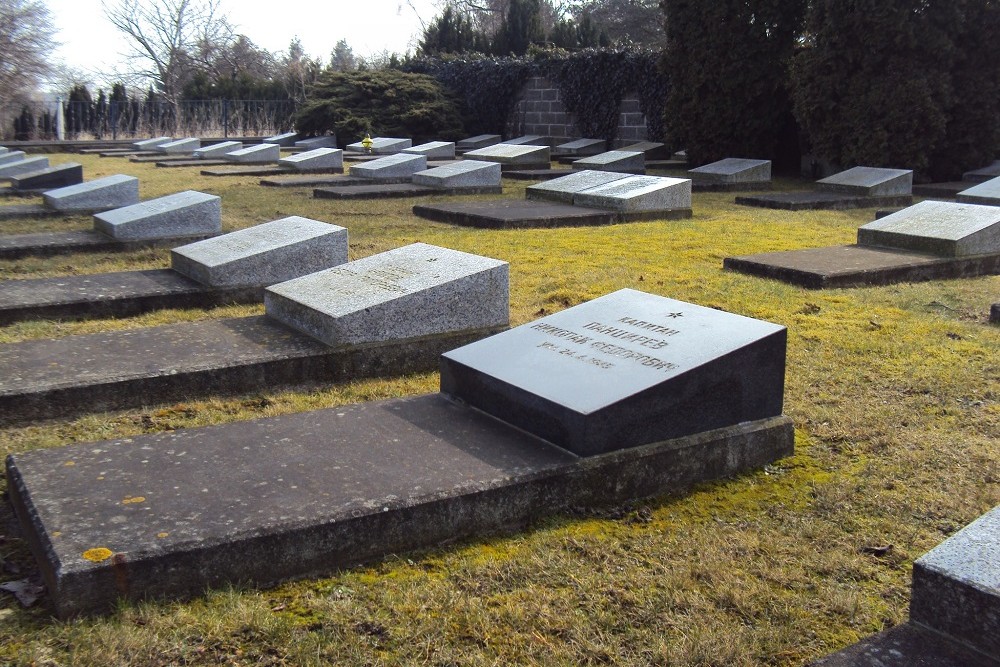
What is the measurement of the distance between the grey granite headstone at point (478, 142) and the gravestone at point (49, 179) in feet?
35.4

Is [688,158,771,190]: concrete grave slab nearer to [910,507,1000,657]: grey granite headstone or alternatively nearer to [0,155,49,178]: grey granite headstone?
[0,155,49,178]: grey granite headstone

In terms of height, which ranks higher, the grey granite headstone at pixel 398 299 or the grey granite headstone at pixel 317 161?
the grey granite headstone at pixel 317 161

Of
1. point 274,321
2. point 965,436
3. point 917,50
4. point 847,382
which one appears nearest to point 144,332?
point 274,321

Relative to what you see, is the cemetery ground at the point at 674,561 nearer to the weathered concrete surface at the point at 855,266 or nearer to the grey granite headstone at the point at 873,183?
the weathered concrete surface at the point at 855,266

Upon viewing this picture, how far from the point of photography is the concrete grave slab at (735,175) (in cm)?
1377

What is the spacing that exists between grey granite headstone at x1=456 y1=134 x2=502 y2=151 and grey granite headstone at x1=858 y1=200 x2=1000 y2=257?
16.0 meters

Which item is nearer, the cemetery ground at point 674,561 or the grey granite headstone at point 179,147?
the cemetery ground at point 674,561

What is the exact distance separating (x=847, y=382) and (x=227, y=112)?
28979 millimetres

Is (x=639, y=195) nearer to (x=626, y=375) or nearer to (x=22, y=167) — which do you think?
(x=626, y=375)

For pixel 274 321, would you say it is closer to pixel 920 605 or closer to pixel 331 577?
pixel 331 577

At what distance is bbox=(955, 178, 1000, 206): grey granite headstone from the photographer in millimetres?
8969

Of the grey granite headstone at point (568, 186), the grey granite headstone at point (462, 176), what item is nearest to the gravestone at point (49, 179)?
the grey granite headstone at point (462, 176)

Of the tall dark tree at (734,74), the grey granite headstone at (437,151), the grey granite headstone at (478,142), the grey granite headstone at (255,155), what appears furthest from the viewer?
the grey granite headstone at (478,142)

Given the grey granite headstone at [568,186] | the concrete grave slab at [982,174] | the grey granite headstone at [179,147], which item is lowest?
the grey granite headstone at [568,186]
